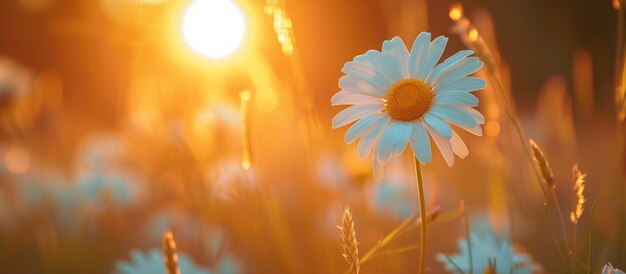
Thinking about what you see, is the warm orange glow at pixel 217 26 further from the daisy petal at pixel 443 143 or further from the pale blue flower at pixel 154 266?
the daisy petal at pixel 443 143

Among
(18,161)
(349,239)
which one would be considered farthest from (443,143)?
(18,161)

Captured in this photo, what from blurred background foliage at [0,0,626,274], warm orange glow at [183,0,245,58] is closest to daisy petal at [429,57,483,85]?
blurred background foliage at [0,0,626,274]

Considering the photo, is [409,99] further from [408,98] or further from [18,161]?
[18,161]

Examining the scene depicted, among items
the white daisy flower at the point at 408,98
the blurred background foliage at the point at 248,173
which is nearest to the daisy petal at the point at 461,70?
the white daisy flower at the point at 408,98

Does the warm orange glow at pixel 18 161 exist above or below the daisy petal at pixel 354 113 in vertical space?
above

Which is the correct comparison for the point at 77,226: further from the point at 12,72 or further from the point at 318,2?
the point at 318,2

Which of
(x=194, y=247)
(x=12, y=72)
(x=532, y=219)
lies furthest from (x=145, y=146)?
(x=532, y=219)
